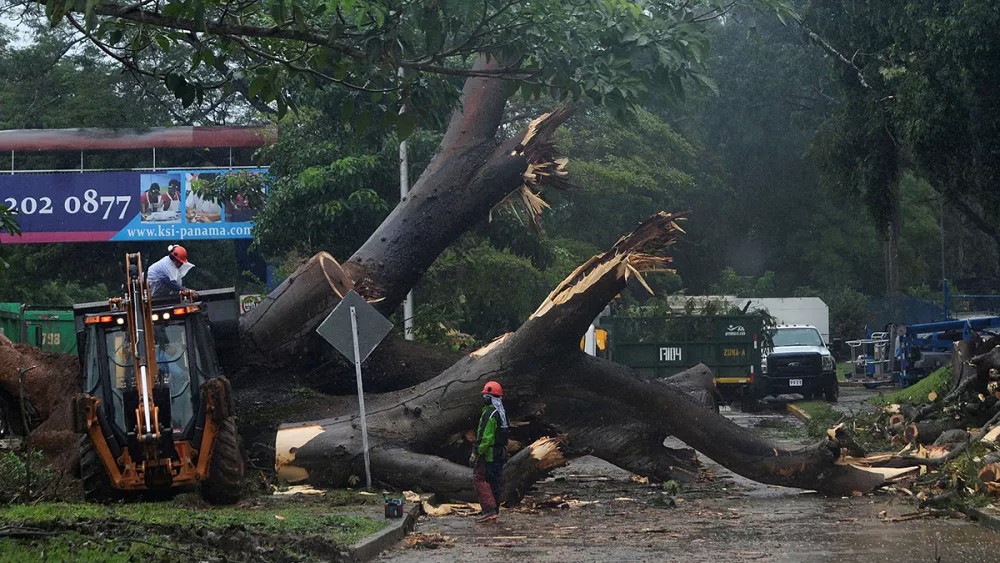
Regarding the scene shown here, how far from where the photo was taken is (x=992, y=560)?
10281mm

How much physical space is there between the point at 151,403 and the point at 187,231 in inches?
1082

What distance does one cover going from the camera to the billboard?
130ft

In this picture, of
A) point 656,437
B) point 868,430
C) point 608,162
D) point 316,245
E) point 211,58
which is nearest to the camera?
point 211,58

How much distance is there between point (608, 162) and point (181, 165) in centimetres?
1297

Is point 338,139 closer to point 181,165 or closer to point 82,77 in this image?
point 181,165

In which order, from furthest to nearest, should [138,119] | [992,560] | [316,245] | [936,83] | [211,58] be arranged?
[138,119] < [316,245] < [936,83] < [992,560] < [211,58]

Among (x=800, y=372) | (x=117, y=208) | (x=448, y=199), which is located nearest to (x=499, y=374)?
(x=448, y=199)

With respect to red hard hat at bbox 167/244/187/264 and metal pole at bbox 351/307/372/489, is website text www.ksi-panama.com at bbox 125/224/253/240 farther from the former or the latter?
red hard hat at bbox 167/244/187/264

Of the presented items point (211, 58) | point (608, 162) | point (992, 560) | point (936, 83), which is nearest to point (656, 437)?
point (992, 560)

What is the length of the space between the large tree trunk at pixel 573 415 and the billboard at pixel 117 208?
78.4 feet

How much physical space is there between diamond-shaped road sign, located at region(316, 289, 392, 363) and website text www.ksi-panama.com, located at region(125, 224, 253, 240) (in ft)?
77.8

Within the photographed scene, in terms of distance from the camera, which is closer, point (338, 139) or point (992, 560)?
point (992, 560)

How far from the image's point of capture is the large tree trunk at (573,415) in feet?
50.3

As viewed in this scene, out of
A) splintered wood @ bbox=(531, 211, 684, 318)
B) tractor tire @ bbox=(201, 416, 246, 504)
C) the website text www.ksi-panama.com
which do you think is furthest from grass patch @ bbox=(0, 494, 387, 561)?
the website text www.ksi-panama.com
